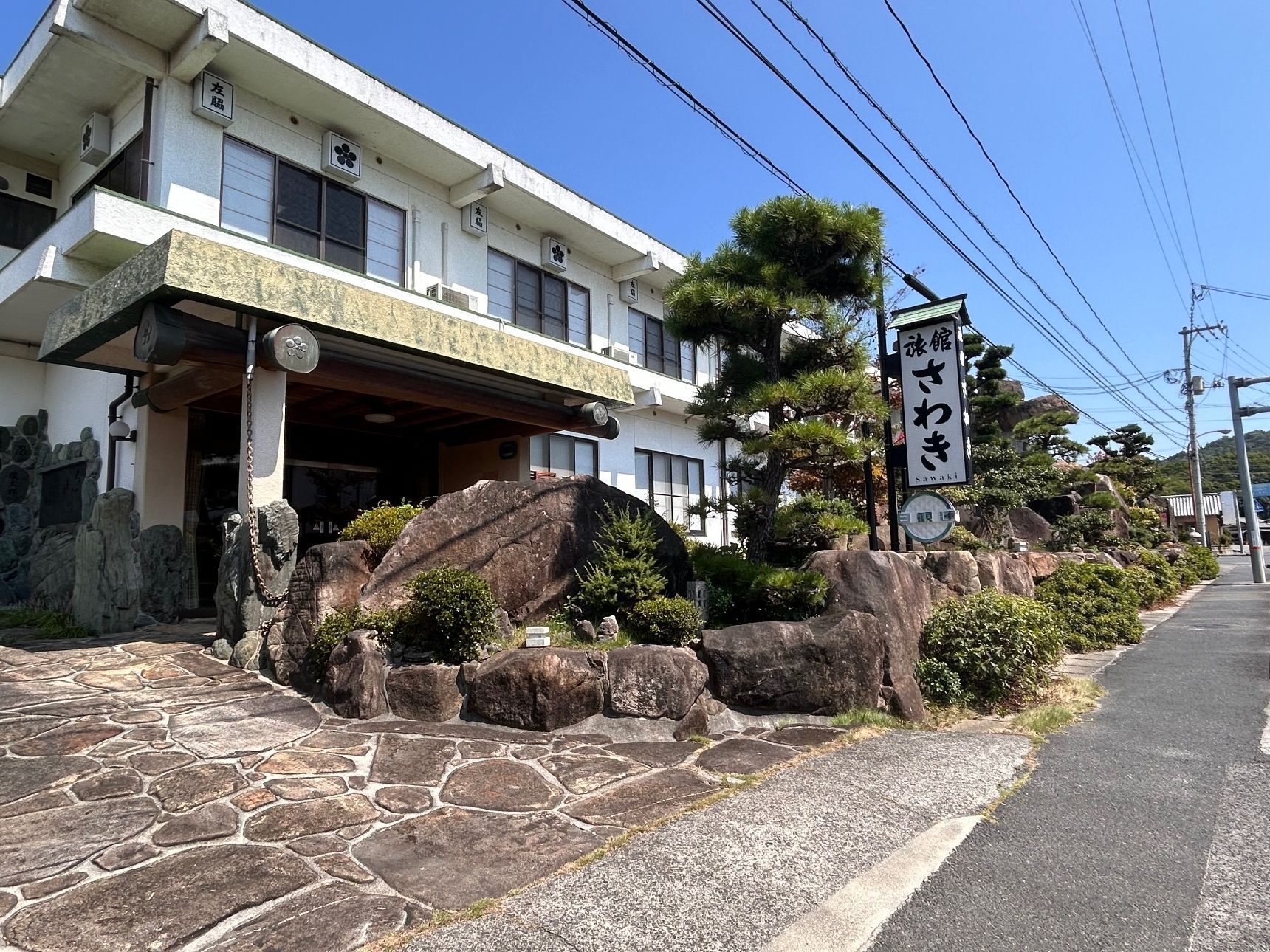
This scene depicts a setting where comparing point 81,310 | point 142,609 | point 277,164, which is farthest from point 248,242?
point 142,609

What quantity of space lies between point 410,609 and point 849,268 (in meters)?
6.79

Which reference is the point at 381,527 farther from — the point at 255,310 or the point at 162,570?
the point at 162,570

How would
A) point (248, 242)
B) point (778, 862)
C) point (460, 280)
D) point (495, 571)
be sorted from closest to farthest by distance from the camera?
point (778, 862) → point (495, 571) → point (248, 242) → point (460, 280)

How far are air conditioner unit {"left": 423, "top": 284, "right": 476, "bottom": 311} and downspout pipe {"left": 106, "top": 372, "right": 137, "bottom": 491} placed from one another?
190 inches

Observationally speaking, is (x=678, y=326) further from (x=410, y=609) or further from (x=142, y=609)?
(x=142, y=609)

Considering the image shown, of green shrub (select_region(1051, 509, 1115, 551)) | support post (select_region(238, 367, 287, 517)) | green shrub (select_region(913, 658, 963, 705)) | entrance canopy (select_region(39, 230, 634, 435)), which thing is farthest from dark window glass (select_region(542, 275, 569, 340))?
green shrub (select_region(1051, 509, 1115, 551))

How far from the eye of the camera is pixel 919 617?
8320mm

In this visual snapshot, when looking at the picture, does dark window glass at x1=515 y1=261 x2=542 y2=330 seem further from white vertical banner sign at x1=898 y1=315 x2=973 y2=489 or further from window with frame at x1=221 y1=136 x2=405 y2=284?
white vertical banner sign at x1=898 y1=315 x2=973 y2=489

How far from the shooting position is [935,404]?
30.7ft

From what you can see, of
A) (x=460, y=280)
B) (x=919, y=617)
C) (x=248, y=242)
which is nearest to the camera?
(x=919, y=617)

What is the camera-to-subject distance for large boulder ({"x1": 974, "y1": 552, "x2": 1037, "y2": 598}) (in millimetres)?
11570

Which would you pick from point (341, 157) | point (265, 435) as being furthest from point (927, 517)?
point (341, 157)

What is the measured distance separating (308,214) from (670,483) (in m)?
10.7

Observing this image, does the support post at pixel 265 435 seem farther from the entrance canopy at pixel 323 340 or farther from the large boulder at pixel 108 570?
the large boulder at pixel 108 570
